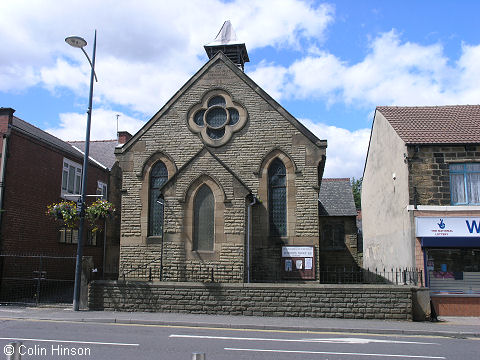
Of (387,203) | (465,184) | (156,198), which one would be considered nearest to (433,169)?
(465,184)

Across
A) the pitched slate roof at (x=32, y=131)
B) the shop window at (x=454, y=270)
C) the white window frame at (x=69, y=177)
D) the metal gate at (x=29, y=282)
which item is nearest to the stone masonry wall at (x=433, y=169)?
the shop window at (x=454, y=270)

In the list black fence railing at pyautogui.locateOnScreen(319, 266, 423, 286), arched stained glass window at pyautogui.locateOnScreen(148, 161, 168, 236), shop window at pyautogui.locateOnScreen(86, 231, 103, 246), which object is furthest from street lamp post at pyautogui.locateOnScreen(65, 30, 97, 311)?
shop window at pyautogui.locateOnScreen(86, 231, 103, 246)

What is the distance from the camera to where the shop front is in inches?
623

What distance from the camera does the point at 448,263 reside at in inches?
630

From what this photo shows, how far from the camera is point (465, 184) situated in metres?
16.6

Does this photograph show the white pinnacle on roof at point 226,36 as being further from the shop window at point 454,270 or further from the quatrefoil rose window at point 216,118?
the shop window at point 454,270

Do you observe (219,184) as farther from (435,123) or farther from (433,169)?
(435,123)

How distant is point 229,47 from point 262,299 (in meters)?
14.7

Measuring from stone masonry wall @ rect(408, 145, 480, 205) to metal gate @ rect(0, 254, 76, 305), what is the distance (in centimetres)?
1347

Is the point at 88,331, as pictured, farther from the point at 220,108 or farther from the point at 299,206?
the point at 220,108

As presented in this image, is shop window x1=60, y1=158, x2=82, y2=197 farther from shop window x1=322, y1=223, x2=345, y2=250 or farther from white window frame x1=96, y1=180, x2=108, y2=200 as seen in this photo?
shop window x1=322, y1=223, x2=345, y2=250

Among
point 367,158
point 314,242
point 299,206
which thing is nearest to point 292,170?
point 299,206

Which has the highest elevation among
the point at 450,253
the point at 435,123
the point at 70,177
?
the point at 435,123

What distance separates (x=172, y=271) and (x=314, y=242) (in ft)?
19.1
